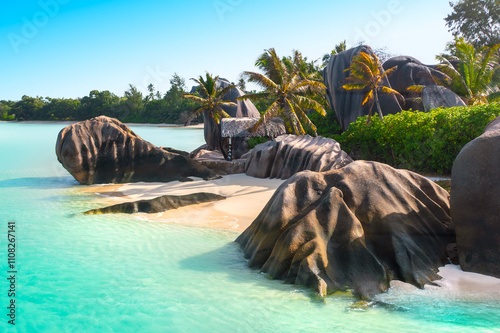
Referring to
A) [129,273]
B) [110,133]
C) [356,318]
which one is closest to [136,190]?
[110,133]

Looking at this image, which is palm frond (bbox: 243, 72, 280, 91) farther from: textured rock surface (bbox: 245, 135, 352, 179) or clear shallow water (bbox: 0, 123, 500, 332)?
clear shallow water (bbox: 0, 123, 500, 332)

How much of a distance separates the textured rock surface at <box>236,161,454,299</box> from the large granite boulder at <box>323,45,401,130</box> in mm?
17180

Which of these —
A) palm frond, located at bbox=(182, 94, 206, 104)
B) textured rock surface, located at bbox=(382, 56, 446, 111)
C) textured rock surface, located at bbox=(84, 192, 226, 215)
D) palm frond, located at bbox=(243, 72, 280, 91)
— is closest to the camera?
textured rock surface, located at bbox=(84, 192, 226, 215)

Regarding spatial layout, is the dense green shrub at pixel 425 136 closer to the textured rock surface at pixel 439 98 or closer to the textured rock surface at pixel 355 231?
the textured rock surface at pixel 439 98

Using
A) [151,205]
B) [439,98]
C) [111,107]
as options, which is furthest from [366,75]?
[111,107]

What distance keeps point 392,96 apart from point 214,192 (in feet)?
49.8

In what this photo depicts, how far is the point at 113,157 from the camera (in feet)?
Answer: 53.4

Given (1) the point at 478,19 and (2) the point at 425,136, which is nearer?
(2) the point at 425,136

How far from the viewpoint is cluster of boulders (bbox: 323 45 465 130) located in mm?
21406

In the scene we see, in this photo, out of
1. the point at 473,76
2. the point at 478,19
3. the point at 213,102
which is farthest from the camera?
the point at 478,19

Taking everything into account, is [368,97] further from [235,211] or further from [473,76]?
[235,211]

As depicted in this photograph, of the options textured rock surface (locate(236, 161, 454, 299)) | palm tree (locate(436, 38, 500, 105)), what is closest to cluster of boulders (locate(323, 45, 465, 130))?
palm tree (locate(436, 38, 500, 105))

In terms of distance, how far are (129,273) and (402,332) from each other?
14.4ft

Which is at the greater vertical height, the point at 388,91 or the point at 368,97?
the point at 388,91
